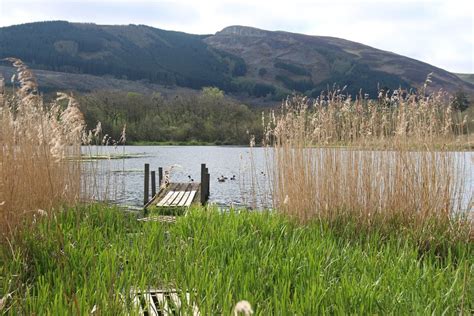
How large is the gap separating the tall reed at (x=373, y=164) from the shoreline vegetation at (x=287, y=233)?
0.07 feet

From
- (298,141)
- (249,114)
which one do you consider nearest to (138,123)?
(249,114)

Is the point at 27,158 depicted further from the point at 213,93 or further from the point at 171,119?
the point at 213,93

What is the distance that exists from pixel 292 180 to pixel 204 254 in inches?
102

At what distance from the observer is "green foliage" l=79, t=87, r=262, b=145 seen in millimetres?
90438

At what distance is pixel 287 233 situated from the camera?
6121 mm

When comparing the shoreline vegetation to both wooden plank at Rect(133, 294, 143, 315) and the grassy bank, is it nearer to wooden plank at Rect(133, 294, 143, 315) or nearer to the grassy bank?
wooden plank at Rect(133, 294, 143, 315)

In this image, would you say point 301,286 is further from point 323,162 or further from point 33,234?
point 323,162

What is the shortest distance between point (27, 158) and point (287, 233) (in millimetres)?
3304

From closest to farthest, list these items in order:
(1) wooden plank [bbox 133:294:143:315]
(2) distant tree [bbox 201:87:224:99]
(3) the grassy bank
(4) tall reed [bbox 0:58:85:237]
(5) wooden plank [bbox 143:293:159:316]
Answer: (1) wooden plank [bbox 133:294:143:315] → (5) wooden plank [bbox 143:293:159:316] → (4) tall reed [bbox 0:58:85:237] → (3) the grassy bank → (2) distant tree [bbox 201:87:224:99]

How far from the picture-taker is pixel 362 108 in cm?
727

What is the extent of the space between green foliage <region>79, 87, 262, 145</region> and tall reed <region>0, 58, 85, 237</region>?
256 feet

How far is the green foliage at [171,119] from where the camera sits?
3561 inches

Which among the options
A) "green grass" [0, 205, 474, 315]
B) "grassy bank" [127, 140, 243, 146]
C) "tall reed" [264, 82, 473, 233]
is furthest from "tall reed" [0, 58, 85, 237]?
"grassy bank" [127, 140, 243, 146]

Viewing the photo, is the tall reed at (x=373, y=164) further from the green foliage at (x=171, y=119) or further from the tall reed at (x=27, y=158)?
the green foliage at (x=171, y=119)
